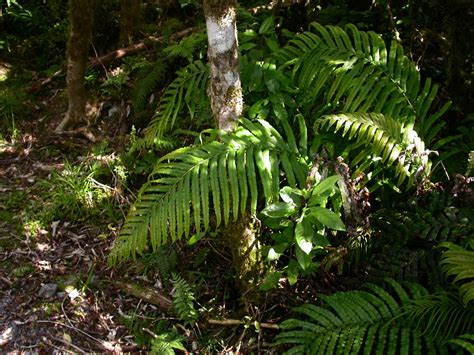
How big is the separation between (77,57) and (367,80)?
9.45 feet

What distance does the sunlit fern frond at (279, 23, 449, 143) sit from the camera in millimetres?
3109

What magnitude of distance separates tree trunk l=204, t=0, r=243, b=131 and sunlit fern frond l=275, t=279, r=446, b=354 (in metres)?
1.11

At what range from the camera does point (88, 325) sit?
3.23 m

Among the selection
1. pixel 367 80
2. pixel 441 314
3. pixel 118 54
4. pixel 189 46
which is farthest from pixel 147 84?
pixel 441 314

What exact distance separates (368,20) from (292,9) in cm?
78

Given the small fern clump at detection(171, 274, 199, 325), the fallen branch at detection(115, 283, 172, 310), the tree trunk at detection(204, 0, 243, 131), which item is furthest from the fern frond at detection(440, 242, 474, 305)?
the fallen branch at detection(115, 283, 172, 310)

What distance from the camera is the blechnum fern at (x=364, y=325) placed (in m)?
2.33

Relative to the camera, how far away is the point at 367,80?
3.20 meters

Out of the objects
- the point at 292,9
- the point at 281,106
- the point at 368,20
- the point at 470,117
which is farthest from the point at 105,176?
the point at 470,117

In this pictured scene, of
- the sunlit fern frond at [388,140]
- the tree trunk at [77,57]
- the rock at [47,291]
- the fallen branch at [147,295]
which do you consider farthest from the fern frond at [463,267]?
the tree trunk at [77,57]

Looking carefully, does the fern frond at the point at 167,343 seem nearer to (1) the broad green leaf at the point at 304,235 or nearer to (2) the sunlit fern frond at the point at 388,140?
(1) the broad green leaf at the point at 304,235

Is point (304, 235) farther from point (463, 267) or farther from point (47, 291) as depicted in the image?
point (47, 291)

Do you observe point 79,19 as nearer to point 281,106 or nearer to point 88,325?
point 281,106

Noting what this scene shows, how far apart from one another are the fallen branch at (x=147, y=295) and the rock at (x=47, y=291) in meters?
0.43
